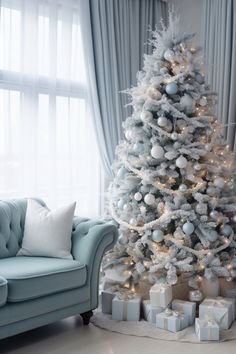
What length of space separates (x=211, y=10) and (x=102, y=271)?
2.62 metres

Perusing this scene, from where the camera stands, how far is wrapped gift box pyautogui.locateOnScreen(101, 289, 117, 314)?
3.71 metres

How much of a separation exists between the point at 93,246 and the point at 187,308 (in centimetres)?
79

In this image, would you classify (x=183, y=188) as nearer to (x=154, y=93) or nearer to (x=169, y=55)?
(x=154, y=93)

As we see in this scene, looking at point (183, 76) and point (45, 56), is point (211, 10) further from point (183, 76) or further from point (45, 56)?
point (45, 56)

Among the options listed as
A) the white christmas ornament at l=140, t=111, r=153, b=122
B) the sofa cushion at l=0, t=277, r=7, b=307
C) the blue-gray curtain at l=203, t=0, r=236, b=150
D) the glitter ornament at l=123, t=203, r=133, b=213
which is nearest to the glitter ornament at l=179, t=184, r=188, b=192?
the glitter ornament at l=123, t=203, r=133, b=213

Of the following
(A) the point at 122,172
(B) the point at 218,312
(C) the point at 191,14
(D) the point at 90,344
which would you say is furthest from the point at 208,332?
(C) the point at 191,14

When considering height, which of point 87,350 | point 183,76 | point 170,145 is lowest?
point 87,350

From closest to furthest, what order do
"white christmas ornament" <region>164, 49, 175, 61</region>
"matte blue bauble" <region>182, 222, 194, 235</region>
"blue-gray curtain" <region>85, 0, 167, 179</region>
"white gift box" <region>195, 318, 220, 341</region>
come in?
"white gift box" <region>195, 318, 220, 341</region> → "matte blue bauble" <region>182, 222, 194, 235</region> → "white christmas ornament" <region>164, 49, 175, 61</region> → "blue-gray curtain" <region>85, 0, 167, 179</region>

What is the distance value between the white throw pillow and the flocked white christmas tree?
52 centimetres

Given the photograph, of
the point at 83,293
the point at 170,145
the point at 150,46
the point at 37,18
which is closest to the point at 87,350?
the point at 83,293

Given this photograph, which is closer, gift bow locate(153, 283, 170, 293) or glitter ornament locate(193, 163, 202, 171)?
gift bow locate(153, 283, 170, 293)

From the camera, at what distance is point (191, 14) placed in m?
5.06

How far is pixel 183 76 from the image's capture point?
12.5 feet

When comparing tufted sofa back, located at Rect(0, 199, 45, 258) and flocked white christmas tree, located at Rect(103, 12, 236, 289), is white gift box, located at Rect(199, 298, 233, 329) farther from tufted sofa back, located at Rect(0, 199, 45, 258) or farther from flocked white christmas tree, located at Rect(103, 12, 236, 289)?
tufted sofa back, located at Rect(0, 199, 45, 258)
